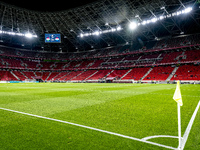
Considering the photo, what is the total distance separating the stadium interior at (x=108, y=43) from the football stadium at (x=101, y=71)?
0.32m

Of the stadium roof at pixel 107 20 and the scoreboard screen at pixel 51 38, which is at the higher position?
the stadium roof at pixel 107 20

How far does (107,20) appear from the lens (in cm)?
4838

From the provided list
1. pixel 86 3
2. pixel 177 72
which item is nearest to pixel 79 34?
pixel 86 3

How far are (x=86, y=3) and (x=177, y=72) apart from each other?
34717 mm

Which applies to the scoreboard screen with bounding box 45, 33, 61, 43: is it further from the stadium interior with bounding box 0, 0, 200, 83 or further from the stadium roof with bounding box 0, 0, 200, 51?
the stadium interior with bounding box 0, 0, 200, 83

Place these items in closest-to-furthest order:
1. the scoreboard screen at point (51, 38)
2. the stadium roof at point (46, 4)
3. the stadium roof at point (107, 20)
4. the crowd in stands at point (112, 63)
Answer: the stadium roof at point (46, 4) < the stadium roof at point (107, 20) < the scoreboard screen at point (51, 38) < the crowd in stands at point (112, 63)

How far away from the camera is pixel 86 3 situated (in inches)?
1558

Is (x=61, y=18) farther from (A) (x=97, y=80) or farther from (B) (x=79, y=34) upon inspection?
(A) (x=97, y=80)

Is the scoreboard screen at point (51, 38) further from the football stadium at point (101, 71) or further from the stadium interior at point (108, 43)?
the stadium interior at point (108, 43)

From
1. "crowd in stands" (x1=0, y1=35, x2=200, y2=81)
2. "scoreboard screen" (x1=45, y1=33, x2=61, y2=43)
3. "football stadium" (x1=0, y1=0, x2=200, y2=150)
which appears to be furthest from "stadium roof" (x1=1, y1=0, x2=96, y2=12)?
"crowd in stands" (x1=0, y1=35, x2=200, y2=81)

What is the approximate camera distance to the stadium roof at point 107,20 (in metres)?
38.7

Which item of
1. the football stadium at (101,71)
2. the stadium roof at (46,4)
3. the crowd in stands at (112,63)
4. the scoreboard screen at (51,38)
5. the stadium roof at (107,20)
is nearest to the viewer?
the football stadium at (101,71)

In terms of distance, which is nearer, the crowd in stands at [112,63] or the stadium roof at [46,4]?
the stadium roof at [46,4]

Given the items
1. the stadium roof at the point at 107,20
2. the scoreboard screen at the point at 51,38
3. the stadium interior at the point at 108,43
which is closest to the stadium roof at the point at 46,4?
the stadium roof at the point at 107,20
